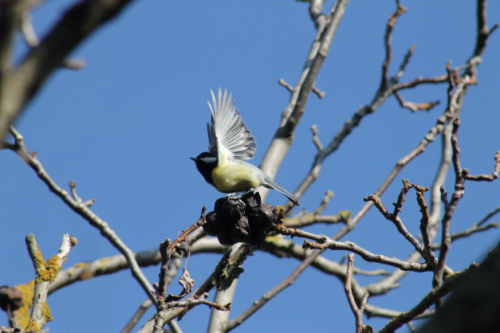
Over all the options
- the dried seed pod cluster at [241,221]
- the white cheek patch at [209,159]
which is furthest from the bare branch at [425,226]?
the white cheek patch at [209,159]

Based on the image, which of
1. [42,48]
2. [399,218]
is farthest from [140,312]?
[42,48]

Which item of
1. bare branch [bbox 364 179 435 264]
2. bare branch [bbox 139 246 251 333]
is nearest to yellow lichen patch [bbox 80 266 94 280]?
bare branch [bbox 139 246 251 333]

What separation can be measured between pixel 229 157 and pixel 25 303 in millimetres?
2310

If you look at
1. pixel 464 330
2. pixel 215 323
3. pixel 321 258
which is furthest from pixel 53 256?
pixel 321 258

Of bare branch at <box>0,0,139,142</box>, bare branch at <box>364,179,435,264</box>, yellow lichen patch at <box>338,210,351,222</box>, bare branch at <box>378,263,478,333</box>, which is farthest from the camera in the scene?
yellow lichen patch at <box>338,210,351,222</box>

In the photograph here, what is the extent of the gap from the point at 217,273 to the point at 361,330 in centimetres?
102

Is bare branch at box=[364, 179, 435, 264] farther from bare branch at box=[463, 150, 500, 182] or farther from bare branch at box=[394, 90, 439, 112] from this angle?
bare branch at box=[394, 90, 439, 112]

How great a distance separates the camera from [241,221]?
2.70 meters

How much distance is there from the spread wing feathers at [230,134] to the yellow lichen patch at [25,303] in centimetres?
207

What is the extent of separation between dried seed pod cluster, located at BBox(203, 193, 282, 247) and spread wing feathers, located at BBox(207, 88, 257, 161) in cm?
164

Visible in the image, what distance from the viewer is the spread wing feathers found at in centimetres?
448

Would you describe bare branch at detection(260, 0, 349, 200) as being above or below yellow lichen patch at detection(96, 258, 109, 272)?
above

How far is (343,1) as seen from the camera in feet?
17.0

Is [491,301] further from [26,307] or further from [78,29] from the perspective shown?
[26,307]
